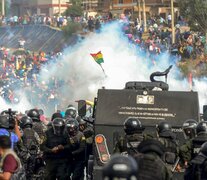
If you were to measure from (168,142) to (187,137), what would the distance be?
2.71ft

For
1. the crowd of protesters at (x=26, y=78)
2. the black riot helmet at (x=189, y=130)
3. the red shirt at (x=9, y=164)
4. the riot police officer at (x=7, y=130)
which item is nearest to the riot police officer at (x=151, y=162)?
the red shirt at (x=9, y=164)

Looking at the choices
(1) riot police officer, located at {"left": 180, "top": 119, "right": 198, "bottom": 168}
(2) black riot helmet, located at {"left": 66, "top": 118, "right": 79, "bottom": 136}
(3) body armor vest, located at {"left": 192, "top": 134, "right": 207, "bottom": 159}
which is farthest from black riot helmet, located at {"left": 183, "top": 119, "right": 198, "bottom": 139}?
(2) black riot helmet, located at {"left": 66, "top": 118, "right": 79, "bottom": 136}

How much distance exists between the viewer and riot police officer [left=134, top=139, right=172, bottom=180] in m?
8.97

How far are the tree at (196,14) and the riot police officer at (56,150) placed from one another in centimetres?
3068

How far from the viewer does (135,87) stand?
690 inches

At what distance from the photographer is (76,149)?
16.9 metres

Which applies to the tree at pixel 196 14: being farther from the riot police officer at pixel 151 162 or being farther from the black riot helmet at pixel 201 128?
the riot police officer at pixel 151 162

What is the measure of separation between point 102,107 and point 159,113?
0.94m

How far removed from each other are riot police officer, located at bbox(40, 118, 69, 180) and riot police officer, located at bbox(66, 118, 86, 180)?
163 mm

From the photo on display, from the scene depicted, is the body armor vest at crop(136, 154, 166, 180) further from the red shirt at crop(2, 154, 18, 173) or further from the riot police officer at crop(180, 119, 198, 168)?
the riot police officer at crop(180, 119, 198, 168)

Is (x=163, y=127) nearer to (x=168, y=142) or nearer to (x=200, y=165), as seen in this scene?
(x=168, y=142)

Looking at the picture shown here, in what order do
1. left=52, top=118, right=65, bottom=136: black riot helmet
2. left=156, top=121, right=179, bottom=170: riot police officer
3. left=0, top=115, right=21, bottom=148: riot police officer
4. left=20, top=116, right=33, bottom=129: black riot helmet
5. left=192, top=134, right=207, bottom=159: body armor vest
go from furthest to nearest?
left=20, top=116, right=33, bottom=129: black riot helmet < left=52, top=118, right=65, bottom=136: black riot helmet < left=0, top=115, right=21, bottom=148: riot police officer < left=156, top=121, right=179, bottom=170: riot police officer < left=192, top=134, right=207, bottom=159: body armor vest

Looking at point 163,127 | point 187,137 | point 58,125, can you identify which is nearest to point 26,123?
point 58,125

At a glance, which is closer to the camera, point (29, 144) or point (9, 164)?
point (9, 164)
